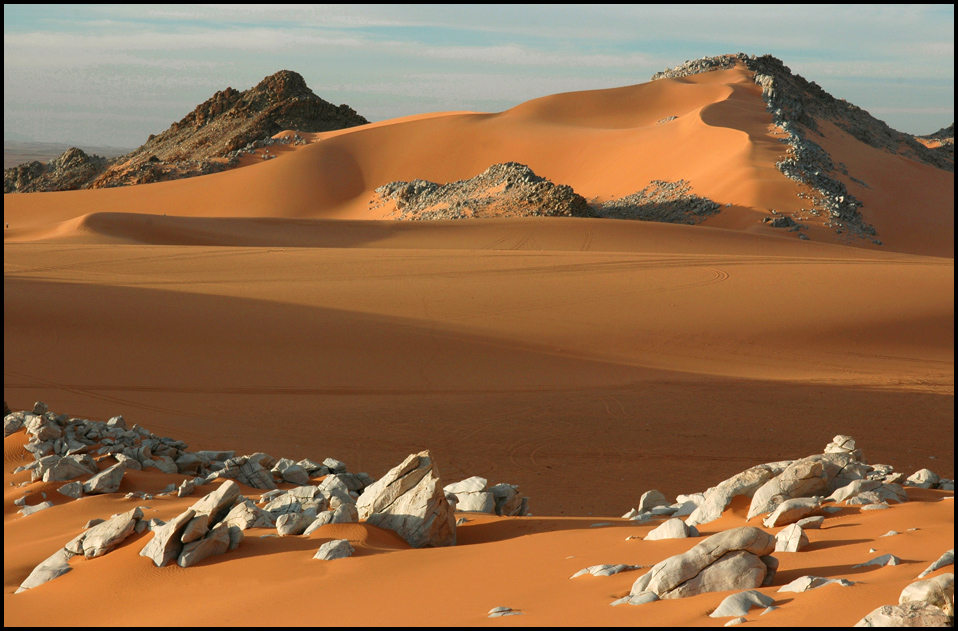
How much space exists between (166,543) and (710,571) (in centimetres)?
323

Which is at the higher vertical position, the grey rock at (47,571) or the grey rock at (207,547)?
the grey rock at (207,547)

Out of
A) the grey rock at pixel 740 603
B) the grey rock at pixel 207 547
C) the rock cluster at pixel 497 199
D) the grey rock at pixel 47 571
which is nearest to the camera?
the grey rock at pixel 740 603

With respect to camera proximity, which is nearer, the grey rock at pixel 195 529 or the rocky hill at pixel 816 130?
the grey rock at pixel 195 529

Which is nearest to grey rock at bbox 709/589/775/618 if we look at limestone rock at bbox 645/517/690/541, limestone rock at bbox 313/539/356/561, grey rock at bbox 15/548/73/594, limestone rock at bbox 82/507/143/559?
limestone rock at bbox 645/517/690/541

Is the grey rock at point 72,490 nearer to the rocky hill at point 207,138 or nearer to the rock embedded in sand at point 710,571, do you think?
the rock embedded in sand at point 710,571

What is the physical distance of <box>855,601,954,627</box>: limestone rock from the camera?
275 centimetres

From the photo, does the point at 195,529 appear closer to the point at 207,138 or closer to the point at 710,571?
the point at 710,571

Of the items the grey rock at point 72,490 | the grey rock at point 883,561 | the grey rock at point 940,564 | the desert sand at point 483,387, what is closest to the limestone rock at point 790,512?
the desert sand at point 483,387

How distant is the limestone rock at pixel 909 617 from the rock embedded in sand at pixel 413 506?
3.00m

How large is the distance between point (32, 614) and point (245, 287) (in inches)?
568

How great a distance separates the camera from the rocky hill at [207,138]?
58094 mm

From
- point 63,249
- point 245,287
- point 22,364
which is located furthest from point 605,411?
point 63,249

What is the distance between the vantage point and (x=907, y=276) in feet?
66.3

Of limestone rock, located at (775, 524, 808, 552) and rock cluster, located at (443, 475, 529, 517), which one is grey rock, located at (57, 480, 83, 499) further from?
limestone rock, located at (775, 524, 808, 552)
